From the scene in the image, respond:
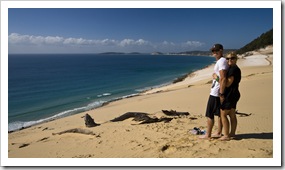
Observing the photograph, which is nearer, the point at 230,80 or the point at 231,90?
the point at 230,80

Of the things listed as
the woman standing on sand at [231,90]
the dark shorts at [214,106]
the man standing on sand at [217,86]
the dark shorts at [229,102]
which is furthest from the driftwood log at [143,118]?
the dark shorts at [229,102]

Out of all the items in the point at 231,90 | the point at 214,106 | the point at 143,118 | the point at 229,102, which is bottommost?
the point at 143,118

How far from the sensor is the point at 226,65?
5586mm

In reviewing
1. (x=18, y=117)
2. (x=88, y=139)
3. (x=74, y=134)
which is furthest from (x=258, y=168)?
(x=18, y=117)

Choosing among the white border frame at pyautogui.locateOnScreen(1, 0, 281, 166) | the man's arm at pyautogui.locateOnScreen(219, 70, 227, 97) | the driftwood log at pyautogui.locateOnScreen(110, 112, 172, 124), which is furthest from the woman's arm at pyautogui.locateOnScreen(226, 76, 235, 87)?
the driftwood log at pyautogui.locateOnScreen(110, 112, 172, 124)

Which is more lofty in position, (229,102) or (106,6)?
(106,6)

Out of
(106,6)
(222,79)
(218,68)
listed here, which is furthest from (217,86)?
(106,6)

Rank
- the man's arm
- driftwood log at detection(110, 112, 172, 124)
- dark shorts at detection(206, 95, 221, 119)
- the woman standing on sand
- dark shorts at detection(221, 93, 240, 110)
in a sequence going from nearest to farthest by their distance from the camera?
the man's arm, the woman standing on sand, dark shorts at detection(221, 93, 240, 110), dark shorts at detection(206, 95, 221, 119), driftwood log at detection(110, 112, 172, 124)

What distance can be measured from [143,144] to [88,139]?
1.98 meters

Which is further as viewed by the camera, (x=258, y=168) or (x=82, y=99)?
(x=82, y=99)

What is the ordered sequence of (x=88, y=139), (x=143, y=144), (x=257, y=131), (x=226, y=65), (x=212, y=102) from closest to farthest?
(x=226, y=65) < (x=212, y=102) < (x=143, y=144) < (x=257, y=131) < (x=88, y=139)

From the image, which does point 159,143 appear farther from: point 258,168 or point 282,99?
point 282,99

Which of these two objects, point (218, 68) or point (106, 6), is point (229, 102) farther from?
point (106, 6)

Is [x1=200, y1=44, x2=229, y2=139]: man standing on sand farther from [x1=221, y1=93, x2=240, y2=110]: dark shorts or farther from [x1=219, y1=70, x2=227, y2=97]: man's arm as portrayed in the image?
[x1=221, y1=93, x2=240, y2=110]: dark shorts
